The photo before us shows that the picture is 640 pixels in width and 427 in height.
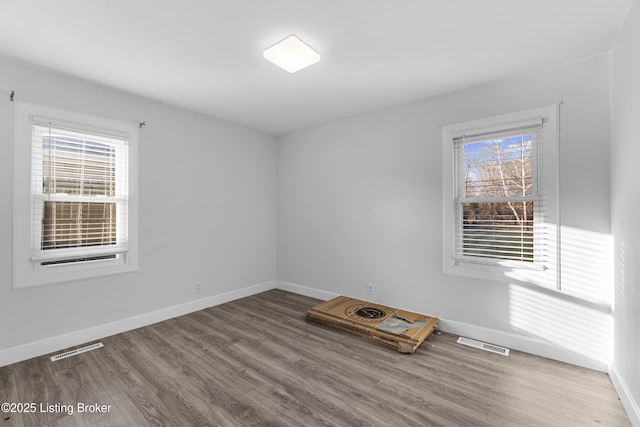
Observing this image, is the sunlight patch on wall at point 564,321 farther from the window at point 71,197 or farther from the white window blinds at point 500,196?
the window at point 71,197

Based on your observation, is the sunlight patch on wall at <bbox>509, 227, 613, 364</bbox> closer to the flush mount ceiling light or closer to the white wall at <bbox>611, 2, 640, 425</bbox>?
the white wall at <bbox>611, 2, 640, 425</bbox>

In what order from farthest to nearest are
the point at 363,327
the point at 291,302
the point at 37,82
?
the point at 291,302
the point at 363,327
the point at 37,82

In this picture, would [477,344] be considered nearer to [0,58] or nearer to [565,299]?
[565,299]

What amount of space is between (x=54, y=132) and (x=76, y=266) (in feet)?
4.32

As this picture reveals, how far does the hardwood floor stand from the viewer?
183 centimetres

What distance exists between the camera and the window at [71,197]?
2521 millimetres

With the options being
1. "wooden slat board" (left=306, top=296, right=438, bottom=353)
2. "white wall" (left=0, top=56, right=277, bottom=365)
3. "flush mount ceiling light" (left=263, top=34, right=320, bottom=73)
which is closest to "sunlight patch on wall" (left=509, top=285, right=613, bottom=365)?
"wooden slat board" (left=306, top=296, right=438, bottom=353)

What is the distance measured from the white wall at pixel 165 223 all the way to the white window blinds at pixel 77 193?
185 mm

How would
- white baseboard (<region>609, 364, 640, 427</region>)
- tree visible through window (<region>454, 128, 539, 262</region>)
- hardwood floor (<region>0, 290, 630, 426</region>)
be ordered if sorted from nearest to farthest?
white baseboard (<region>609, 364, 640, 427</region>)
hardwood floor (<region>0, 290, 630, 426</region>)
tree visible through window (<region>454, 128, 539, 262</region>)

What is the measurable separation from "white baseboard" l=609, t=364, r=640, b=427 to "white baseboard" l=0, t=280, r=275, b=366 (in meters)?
4.04

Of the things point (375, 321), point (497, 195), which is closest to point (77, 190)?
point (375, 321)

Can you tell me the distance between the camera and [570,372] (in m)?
2.32

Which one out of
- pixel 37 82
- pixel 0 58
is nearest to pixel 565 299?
pixel 37 82

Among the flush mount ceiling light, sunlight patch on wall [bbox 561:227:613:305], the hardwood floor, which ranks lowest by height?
the hardwood floor
